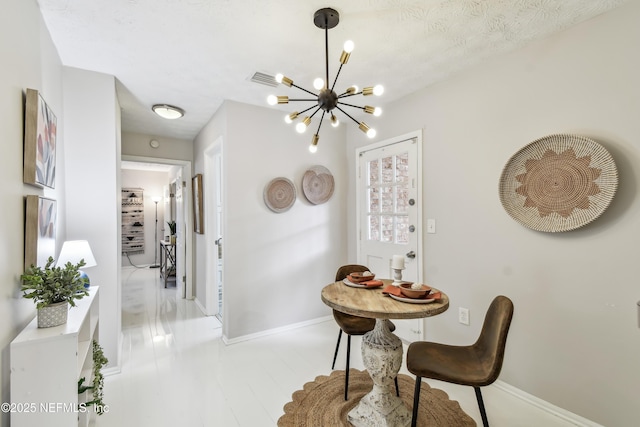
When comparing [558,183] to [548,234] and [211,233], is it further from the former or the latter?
[211,233]

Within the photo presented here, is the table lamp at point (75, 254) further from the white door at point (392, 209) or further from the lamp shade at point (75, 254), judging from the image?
the white door at point (392, 209)

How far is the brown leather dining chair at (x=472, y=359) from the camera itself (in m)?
1.45

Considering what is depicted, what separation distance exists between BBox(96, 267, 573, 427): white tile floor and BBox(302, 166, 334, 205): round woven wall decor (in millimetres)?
1518

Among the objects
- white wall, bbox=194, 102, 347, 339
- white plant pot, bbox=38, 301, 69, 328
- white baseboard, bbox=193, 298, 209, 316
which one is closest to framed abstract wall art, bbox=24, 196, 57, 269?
white plant pot, bbox=38, 301, 69, 328

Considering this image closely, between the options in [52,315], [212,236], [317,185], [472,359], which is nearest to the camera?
[52,315]

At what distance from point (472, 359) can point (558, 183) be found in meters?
1.22

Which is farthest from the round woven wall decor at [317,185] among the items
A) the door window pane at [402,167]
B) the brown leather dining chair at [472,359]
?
the brown leather dining chair at [472,359]

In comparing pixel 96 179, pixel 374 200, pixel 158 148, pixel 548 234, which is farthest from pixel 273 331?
pixel 158 148

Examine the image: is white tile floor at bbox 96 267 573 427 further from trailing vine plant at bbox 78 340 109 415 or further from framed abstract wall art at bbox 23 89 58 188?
framed abstract wall art at bbox 23 89 58 188

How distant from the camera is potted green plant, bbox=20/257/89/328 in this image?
4.36 ft

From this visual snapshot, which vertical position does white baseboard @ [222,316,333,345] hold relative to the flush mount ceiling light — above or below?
below

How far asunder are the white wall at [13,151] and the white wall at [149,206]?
6454 millimetres

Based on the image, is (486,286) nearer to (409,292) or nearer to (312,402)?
(409,292)

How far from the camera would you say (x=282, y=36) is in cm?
189
